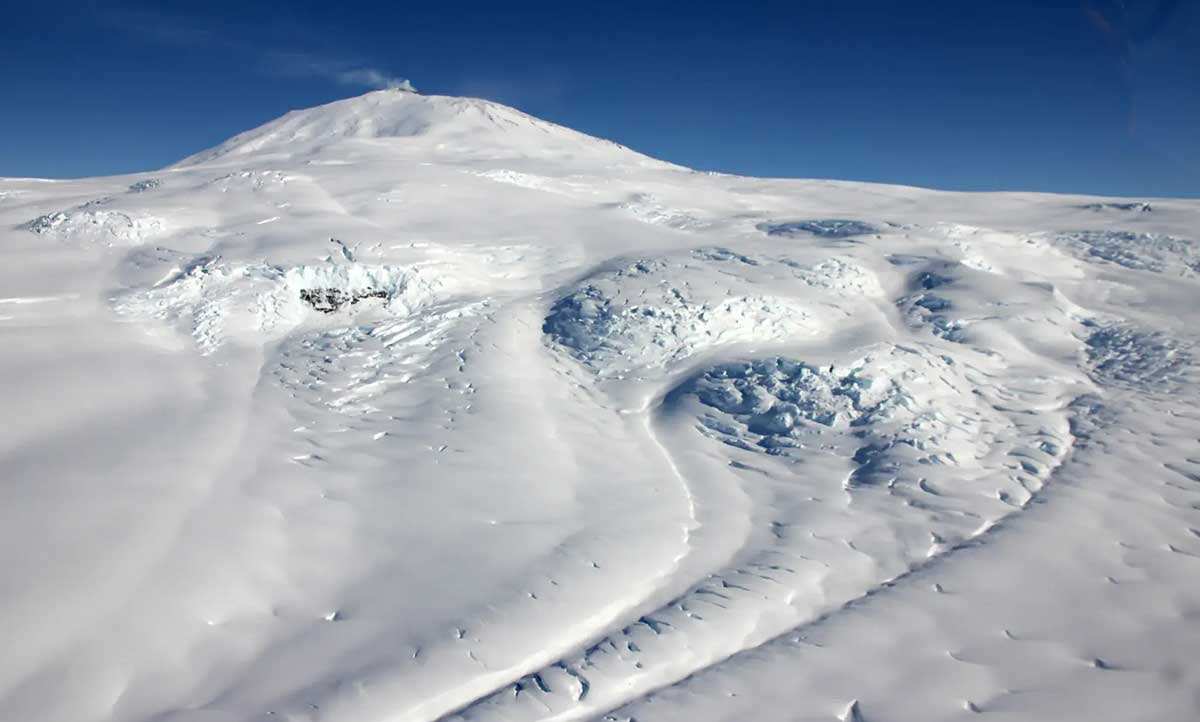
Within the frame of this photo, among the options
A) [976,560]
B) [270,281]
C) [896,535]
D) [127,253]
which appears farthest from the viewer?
[127,253]

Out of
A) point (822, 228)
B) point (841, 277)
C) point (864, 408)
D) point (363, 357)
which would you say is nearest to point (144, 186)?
point (363, 357)

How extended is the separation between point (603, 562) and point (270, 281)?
1014 centimetres

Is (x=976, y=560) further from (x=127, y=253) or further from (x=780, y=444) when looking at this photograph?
(x=127, y=253)

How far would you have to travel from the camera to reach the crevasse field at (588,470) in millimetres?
5867

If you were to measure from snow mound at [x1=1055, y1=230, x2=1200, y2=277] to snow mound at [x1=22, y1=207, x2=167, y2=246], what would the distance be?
22.2 meters

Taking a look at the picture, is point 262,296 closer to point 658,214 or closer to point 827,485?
point 827,485

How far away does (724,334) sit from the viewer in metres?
12.9

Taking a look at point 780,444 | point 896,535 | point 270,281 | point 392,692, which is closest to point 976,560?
point 896,535

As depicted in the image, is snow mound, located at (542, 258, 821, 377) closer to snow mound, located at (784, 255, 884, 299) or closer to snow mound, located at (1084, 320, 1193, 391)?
snow mound, located at (784, 255, 884, 299)

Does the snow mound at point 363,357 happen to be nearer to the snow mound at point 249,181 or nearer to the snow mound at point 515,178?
the snow mound at point 249,181

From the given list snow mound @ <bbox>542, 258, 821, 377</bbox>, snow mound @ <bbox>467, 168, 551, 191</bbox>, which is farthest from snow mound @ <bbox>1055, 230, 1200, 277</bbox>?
snow mound @ <bbox>467, 168, 551, 191</bbox>

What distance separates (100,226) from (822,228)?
18121mm

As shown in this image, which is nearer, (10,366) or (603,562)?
(603,562)

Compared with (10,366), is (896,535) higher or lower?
lower
